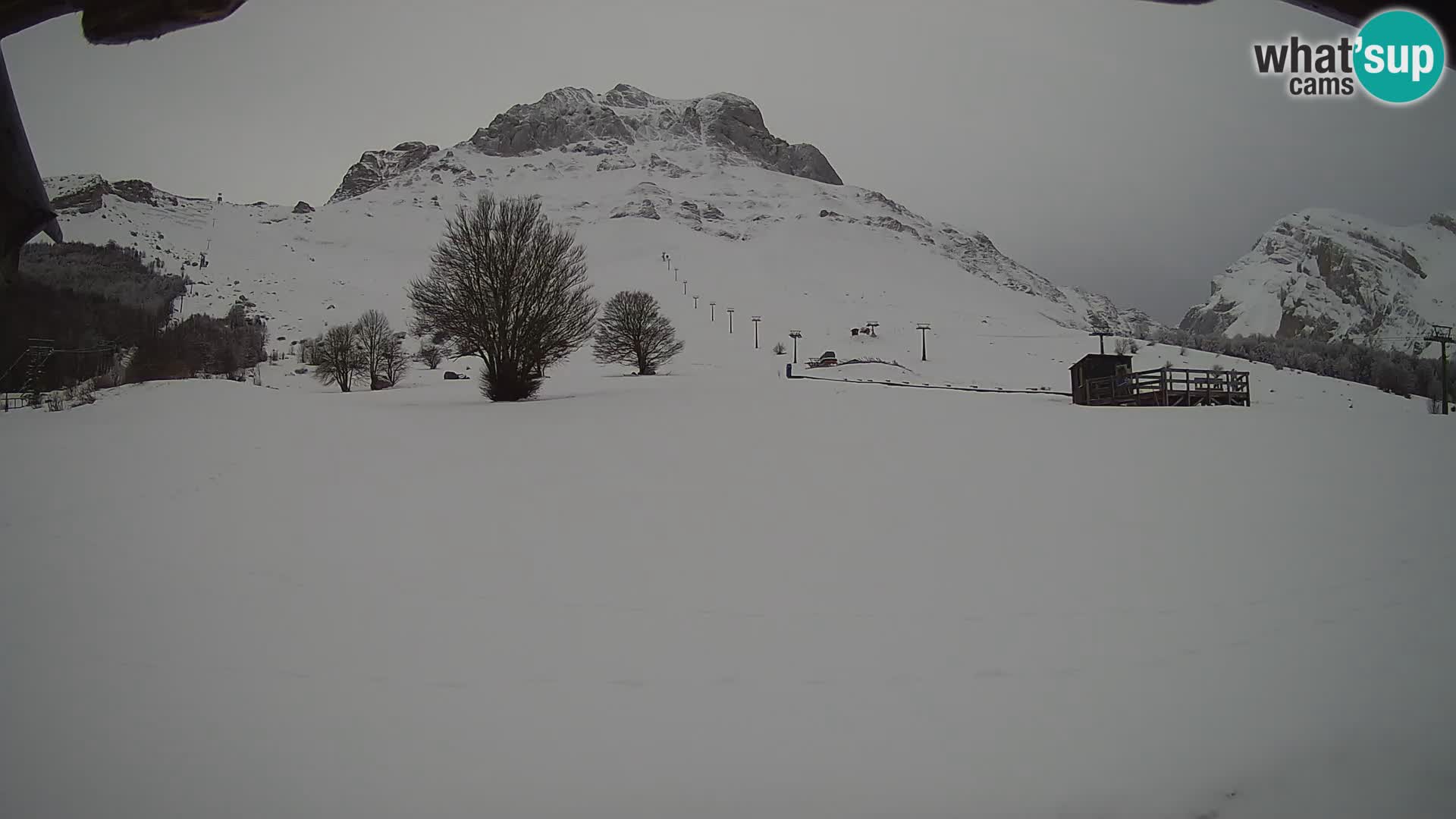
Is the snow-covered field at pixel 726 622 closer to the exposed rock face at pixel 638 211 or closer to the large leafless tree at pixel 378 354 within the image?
the large leafless tree at pixel 378 354

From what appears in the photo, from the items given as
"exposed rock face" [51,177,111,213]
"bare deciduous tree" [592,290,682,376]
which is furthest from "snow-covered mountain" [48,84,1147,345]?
"exposed rock face" [51,177,111,213]

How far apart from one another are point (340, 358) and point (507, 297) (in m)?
24.9

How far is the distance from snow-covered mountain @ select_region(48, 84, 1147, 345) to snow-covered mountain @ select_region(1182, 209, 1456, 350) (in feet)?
134

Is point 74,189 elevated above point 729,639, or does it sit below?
above

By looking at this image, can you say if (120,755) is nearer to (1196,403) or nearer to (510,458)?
(510,458)

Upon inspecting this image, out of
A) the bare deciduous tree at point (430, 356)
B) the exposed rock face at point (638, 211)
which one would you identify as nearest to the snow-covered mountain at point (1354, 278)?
the bare deciduous tree at point (430, 356)

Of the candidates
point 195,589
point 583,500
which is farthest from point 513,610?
point 583,500

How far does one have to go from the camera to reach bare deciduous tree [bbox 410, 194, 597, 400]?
22297mm

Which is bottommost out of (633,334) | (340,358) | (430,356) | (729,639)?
(729,639)

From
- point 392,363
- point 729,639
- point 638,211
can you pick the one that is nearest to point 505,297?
point 729,639

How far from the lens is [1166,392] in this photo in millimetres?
21344

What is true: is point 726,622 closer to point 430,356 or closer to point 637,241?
point 430,356

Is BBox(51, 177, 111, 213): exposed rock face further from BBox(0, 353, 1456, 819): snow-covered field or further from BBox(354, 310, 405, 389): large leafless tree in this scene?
BBox(354, 310, 405, 389): large leafless tree

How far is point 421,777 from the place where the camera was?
11.9ft
